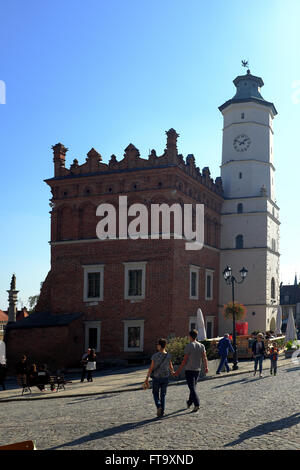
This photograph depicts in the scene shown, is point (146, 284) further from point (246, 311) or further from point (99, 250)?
point (246, 311)

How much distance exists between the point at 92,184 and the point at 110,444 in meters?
27.2

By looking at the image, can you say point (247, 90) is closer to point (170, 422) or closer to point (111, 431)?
point (170, 422)

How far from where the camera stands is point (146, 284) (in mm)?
32625

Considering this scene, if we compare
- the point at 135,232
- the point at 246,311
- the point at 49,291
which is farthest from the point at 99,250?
the point at 246,311

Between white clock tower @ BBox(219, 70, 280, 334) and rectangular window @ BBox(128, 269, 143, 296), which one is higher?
white clock tower @ BBox(219, 70, 280, 334)

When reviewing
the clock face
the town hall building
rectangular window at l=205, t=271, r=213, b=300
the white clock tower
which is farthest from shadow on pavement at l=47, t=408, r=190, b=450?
the clock face

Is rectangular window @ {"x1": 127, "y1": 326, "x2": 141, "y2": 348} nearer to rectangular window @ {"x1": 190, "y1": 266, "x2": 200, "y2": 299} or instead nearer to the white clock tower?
rectangular window @ {"x1": 190, "y1": 266, "x2": 200, "y2": 299}

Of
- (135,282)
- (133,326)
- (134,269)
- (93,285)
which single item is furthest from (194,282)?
(93,285)

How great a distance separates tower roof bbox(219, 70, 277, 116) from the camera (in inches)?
1667

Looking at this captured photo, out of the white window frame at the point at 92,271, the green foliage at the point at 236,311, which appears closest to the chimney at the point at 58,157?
the white window frame at the point at 92,271

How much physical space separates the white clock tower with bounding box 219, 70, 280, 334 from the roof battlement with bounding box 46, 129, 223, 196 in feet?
16.2

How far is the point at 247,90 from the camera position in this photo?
42.9 m

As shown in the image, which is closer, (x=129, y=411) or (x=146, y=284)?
(x=129, y=411)

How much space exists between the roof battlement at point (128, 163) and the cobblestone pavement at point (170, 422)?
19021 millimetres
